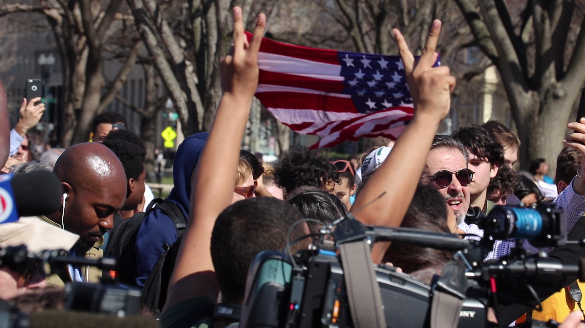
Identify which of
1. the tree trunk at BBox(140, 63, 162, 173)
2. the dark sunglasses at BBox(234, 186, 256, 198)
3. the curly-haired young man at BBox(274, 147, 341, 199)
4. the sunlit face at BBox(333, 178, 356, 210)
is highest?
the dark sunglasses at BBox(234, 186, 256, 198)

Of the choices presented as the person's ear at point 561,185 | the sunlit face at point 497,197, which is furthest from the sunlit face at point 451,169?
the sunlit face at point 497,197

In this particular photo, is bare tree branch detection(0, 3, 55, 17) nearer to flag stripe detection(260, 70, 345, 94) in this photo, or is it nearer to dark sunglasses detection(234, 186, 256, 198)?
flag stripe detection(260, 70, 345, 94)

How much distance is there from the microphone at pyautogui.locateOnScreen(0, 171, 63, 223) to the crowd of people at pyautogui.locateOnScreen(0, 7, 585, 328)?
0.55 feet

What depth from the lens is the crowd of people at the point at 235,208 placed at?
2.23 m

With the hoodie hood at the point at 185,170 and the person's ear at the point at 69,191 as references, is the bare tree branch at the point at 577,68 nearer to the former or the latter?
the hoodie hood at the point at 185,170

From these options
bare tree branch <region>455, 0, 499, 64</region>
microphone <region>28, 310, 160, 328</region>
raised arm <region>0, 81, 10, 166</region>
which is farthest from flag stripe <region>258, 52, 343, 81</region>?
bare tree branch <region>455, 0, 499, 64</region>

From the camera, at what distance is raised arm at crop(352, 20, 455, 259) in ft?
7.29

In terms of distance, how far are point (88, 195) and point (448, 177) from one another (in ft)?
5.88

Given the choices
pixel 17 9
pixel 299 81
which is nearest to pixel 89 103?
pixel 17 9

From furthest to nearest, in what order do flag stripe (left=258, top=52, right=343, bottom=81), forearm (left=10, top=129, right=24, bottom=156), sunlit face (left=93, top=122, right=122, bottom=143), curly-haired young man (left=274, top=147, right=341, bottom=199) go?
1. sunlit face (left=93, top=122, right=122, bottom=143)
2. forearm (left=10, top=129, right=24, bottom=156)
3. flag stripe (left=258, top=52, right=343, bottom=81)
4. curly-haired young man (left=274, top=147, right=341, bottom=199)

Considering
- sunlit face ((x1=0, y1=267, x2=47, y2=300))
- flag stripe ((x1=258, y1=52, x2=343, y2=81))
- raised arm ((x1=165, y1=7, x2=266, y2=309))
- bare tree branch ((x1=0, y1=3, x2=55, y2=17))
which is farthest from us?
bare tree branch ((x1=0, y1=3, x2=55, y2=17))

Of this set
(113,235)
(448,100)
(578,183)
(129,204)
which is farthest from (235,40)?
(129,204)

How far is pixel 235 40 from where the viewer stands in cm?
232

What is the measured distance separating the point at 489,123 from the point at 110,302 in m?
4.33
